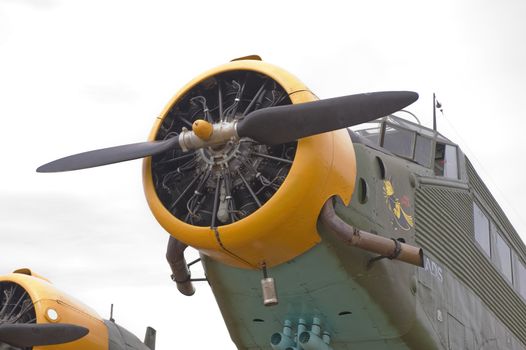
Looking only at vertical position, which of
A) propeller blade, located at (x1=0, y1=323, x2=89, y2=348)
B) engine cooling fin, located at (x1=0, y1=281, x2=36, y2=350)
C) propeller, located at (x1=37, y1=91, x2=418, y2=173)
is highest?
propeller, located at (x1=37, y1=91, x2=418, y2=173)

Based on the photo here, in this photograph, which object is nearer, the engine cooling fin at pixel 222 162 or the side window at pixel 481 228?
the engine cooling fin at pixel 222 162

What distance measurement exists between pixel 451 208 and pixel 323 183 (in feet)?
10.3

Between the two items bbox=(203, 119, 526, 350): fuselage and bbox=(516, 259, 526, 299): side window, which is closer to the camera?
bbox=(203, 119, 526, 350): fuselage

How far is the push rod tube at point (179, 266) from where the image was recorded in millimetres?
7567

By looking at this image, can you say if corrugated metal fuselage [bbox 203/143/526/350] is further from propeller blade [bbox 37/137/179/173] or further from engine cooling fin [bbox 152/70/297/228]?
propeller blade [bbox 37/137/179/173]

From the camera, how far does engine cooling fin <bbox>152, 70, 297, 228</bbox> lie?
6.36 meters

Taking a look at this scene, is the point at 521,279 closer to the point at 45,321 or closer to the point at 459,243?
the point at 459,243

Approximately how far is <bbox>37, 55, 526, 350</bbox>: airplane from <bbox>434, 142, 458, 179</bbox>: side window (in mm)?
891

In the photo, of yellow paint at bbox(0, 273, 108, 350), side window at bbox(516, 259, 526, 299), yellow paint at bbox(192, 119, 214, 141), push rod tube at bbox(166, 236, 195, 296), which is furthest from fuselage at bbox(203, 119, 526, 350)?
yellow paint at bbox(0, 273, 108, 350)

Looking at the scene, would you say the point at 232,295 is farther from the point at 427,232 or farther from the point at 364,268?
the point at 427,232

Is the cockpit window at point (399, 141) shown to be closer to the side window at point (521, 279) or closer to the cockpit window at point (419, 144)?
the cockpit window at point (419, 144)

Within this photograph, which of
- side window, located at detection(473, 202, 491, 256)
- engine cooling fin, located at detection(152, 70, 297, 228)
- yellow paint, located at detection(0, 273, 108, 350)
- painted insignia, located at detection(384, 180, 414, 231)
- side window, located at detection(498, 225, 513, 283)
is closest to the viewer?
engine cooling fin, located at detection(152, 70, 297, 228)

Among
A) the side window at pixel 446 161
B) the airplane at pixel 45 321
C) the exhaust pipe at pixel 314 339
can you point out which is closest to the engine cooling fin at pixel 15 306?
the airplane at pixel 45 321

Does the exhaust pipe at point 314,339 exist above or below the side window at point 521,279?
below
